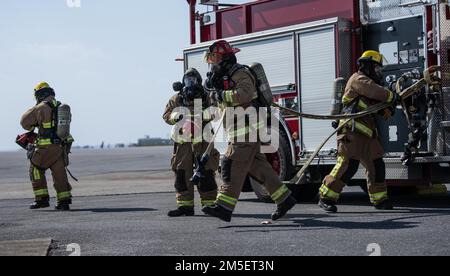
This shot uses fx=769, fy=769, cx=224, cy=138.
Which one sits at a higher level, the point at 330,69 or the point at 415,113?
the point at 330,69

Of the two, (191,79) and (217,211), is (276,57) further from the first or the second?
(217,211)

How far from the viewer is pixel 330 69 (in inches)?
364

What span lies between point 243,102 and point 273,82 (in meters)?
2.55

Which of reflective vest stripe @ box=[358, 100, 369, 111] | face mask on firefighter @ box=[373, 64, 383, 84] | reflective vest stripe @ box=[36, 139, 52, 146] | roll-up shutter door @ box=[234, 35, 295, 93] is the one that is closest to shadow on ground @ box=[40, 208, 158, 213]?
reflective vest stripe @ box=[36, 139, 52, 146]

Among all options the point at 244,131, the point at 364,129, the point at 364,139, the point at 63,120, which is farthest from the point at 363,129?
the point at 63,120

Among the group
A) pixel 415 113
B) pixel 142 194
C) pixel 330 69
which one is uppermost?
pixel 330 69

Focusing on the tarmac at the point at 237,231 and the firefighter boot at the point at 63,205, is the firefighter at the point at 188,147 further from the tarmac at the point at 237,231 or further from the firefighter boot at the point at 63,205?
the firefighter boot at the point at 63,205

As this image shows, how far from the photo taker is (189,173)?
8.59 meters

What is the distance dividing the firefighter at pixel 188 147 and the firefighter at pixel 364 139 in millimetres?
1313

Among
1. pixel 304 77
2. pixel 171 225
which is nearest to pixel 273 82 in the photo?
pixel 304 77

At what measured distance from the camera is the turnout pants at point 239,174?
736cm

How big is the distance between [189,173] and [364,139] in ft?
6.43

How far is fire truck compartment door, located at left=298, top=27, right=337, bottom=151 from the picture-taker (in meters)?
9.25

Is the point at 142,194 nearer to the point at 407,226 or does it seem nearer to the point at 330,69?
the point at 330,69
